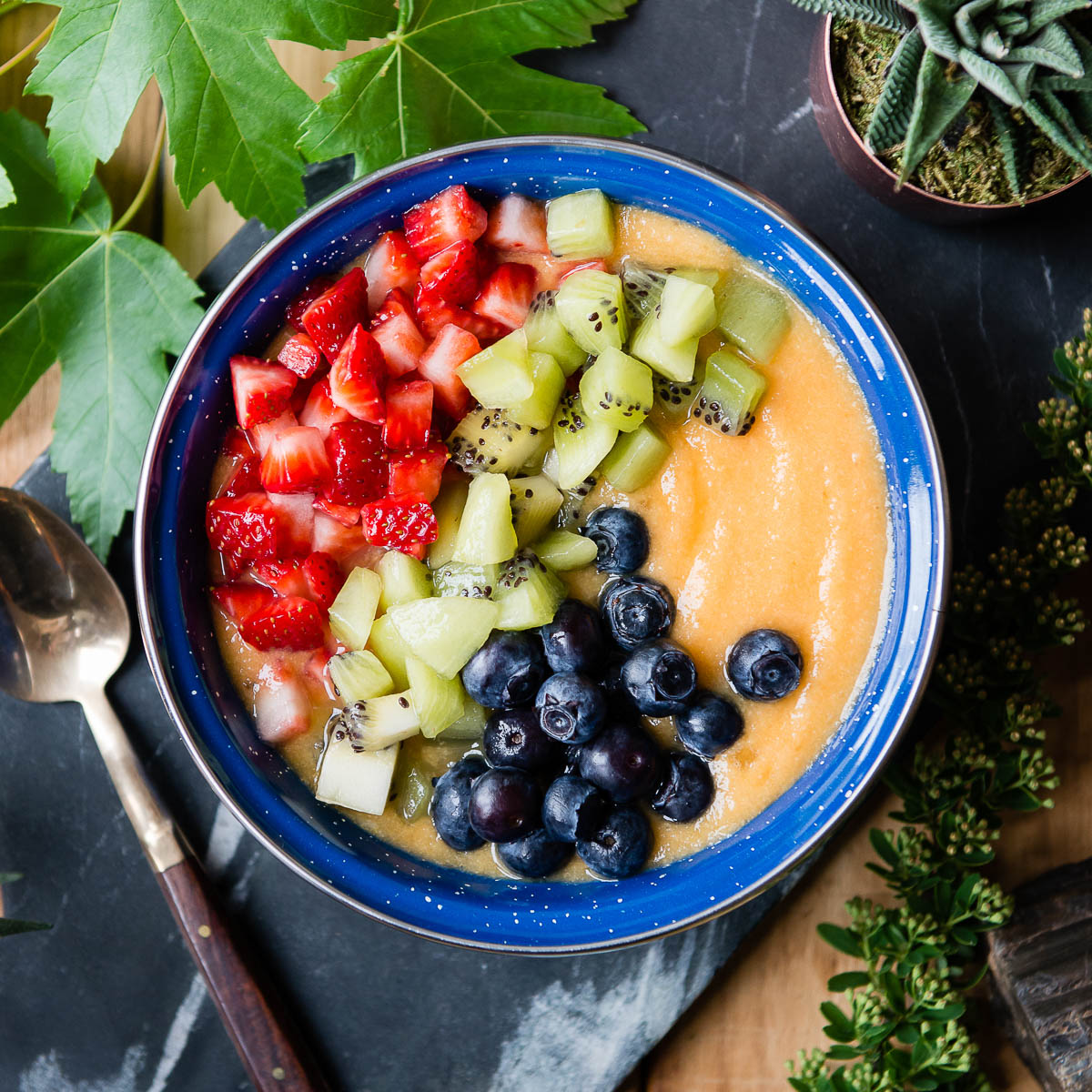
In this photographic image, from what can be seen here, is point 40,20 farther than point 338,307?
Yes

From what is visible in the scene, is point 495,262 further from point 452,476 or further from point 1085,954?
point 1085,954

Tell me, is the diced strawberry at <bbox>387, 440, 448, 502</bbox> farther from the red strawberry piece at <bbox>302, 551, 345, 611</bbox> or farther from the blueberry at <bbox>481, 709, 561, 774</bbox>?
the blueberry at <bbox>481, 709, 561, 774</bbox>

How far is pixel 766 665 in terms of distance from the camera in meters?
1.47

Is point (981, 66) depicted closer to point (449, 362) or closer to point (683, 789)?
point (449, 362)

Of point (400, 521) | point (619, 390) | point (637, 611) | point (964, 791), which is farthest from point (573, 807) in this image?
point (964, 791)

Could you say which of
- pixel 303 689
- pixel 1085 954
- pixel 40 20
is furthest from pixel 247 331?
pixel 1085 954

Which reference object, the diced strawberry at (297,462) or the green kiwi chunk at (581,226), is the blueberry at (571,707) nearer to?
the diced strawberry at (297,462)

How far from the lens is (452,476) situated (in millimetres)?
1646

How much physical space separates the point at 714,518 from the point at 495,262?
573mm

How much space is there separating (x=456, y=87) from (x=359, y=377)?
2.00 feet

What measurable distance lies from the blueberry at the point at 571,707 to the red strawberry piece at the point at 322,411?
540mm

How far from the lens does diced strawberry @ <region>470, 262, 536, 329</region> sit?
1.58 m

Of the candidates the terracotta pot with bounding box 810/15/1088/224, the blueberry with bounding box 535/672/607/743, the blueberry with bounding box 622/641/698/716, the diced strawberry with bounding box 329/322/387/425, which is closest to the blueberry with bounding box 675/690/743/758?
the blueberry with bounding box 622/641/698/716

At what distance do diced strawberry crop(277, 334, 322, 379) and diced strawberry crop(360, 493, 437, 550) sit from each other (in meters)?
0.25
